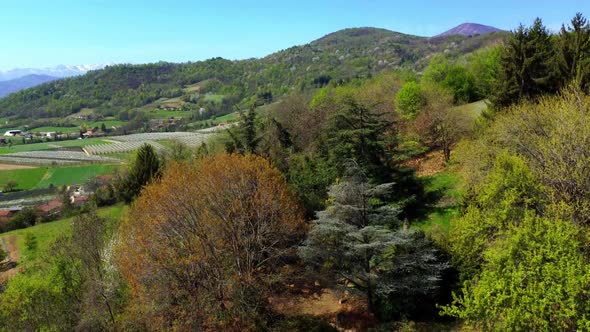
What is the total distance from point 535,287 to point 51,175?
96445 millimetres

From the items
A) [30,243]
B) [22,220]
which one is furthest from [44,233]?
[22,220]

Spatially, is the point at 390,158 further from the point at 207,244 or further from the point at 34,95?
the point at 34,95

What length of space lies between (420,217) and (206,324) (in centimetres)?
1523

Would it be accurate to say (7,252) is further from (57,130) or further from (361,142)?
(57,130)

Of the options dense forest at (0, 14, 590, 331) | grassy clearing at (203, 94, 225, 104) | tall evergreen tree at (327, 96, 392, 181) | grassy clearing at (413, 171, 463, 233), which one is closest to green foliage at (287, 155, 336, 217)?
tall evergreen tree at (327, 96, 392, 181)

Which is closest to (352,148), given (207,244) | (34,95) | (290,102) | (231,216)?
(231,216)

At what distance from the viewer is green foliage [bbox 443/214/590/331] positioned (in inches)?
387

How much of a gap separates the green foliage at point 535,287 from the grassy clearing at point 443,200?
9.34m

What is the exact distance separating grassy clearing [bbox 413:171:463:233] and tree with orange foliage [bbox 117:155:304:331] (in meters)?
8.53

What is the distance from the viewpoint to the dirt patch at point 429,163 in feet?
101

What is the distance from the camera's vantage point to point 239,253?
1784 centimetres

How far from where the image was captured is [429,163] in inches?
1289

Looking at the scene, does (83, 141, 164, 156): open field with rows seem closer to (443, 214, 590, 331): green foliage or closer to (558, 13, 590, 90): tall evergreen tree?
(558, 13, 590, 90): tall evergreen tree

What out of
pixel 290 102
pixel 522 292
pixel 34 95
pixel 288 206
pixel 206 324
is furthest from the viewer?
pixel 34 95
